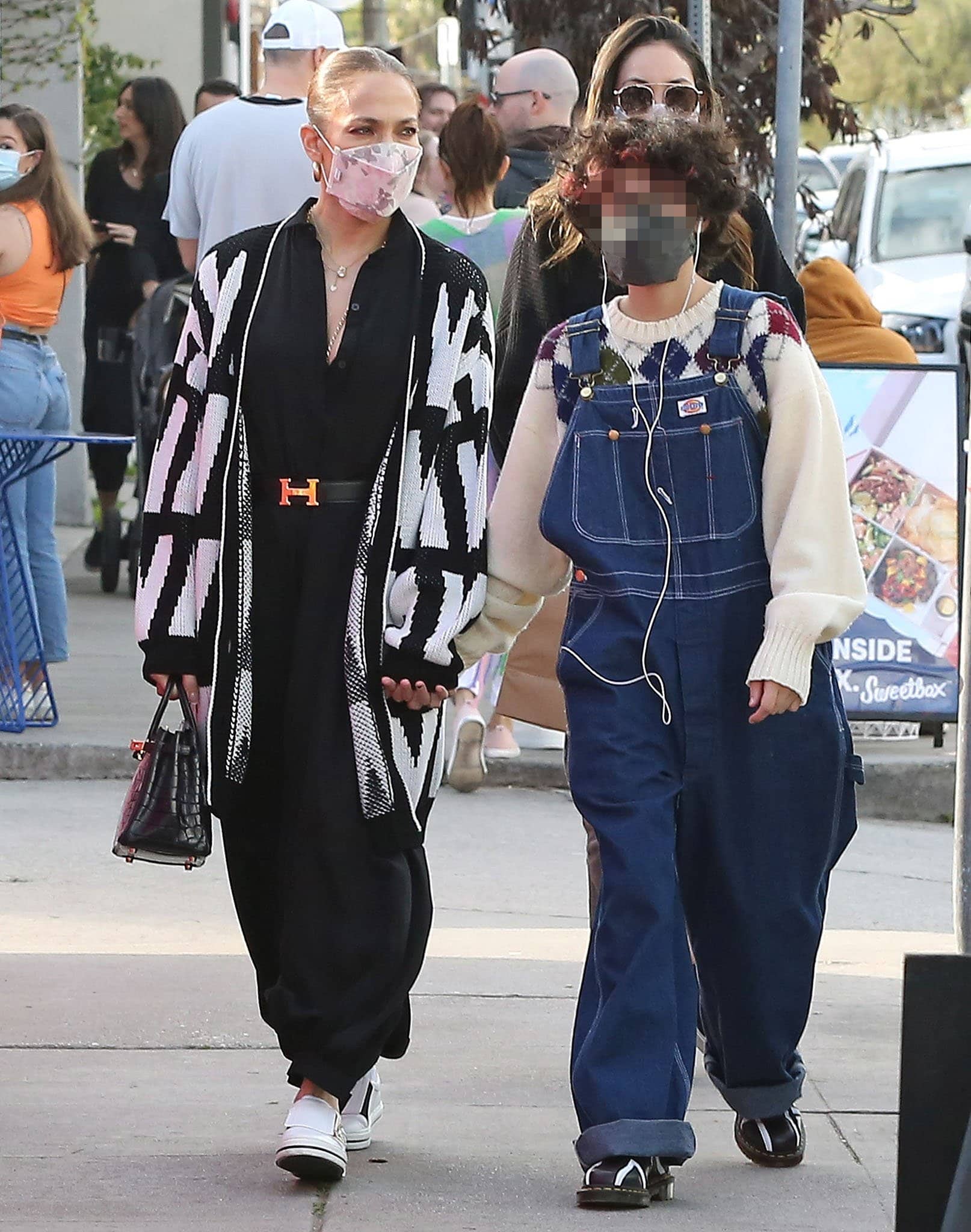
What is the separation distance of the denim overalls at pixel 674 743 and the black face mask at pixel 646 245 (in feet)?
0.41

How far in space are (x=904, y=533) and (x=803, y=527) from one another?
168 inches

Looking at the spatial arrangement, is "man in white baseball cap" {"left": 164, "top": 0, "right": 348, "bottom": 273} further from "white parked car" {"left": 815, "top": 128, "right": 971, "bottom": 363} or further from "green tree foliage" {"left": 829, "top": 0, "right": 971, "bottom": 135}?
"green tree foliage" {"left": 829, "top": 0, "right": 971, "bottom": 135}

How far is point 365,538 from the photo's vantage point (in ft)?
12.9

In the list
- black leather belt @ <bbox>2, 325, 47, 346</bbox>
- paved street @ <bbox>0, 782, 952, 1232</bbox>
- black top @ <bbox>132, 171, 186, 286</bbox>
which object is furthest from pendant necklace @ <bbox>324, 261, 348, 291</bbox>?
black top @ <bbox>132, 171, 186, 286</bbox>

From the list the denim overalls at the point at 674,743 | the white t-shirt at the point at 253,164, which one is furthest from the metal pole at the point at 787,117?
the denim overalls at the point at 674,743

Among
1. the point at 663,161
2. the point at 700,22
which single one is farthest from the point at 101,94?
the point at 663,161

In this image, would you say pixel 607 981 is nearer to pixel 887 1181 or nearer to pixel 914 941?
pixel 887 1181

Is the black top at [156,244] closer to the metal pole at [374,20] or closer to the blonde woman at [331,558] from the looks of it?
the blonde woman at [331,558]

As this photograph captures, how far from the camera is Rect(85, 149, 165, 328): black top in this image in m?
10.6

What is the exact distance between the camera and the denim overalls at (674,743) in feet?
12.4

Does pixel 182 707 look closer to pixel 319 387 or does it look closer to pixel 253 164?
pixel 319 387

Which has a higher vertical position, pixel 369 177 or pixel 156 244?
pixel 369 177

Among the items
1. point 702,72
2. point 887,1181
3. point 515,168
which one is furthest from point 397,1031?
point 515,168

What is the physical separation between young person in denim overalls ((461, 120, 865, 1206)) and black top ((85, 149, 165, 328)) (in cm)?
693
